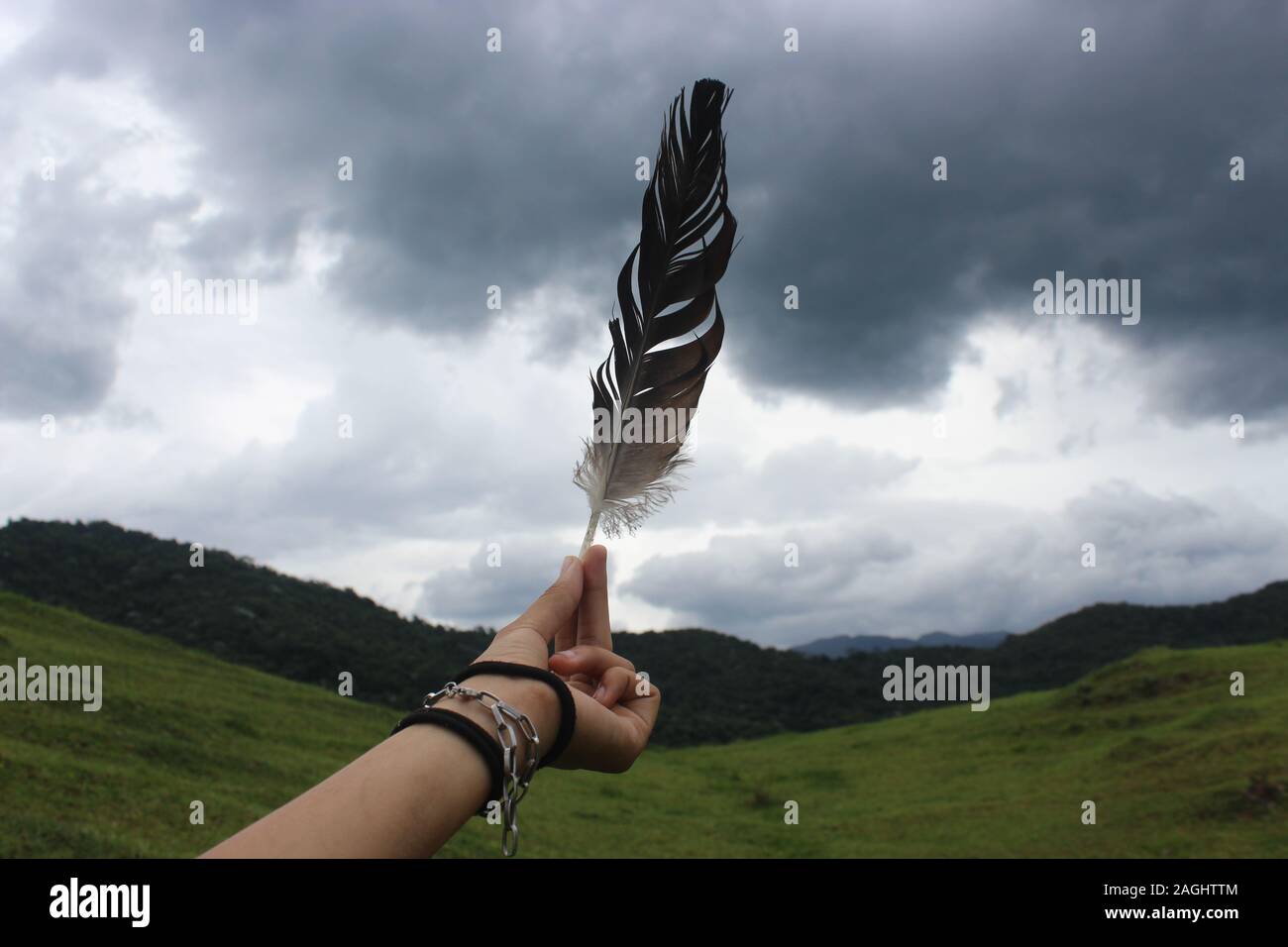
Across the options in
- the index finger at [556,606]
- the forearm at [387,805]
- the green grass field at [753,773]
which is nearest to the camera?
the forearm at [387,805]

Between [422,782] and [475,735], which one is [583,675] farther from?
[422,782]

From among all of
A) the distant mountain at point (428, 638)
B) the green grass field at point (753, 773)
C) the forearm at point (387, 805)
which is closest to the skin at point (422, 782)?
the forearm at point (387, 805)

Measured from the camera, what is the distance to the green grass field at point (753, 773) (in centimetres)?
1244

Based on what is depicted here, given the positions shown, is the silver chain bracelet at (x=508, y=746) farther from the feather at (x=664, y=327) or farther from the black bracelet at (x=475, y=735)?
the feather at (x=664, y=327)

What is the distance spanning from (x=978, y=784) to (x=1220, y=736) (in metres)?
5.07

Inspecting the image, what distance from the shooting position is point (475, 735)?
1.57 metres

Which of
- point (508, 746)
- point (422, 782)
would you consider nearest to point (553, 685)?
point (508, 746)

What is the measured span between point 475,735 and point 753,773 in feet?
87.4

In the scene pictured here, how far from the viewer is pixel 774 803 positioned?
22.0 metres

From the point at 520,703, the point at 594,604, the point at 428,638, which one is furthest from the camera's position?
the point at 428,638

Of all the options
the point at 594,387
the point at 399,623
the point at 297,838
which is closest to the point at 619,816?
the point at 594,387

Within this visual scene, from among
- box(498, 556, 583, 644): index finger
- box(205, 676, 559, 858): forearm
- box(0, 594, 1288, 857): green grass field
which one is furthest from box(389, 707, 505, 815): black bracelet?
box(0, 594, 1288, 857): green grass field

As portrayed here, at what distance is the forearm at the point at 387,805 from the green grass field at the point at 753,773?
848 cm
